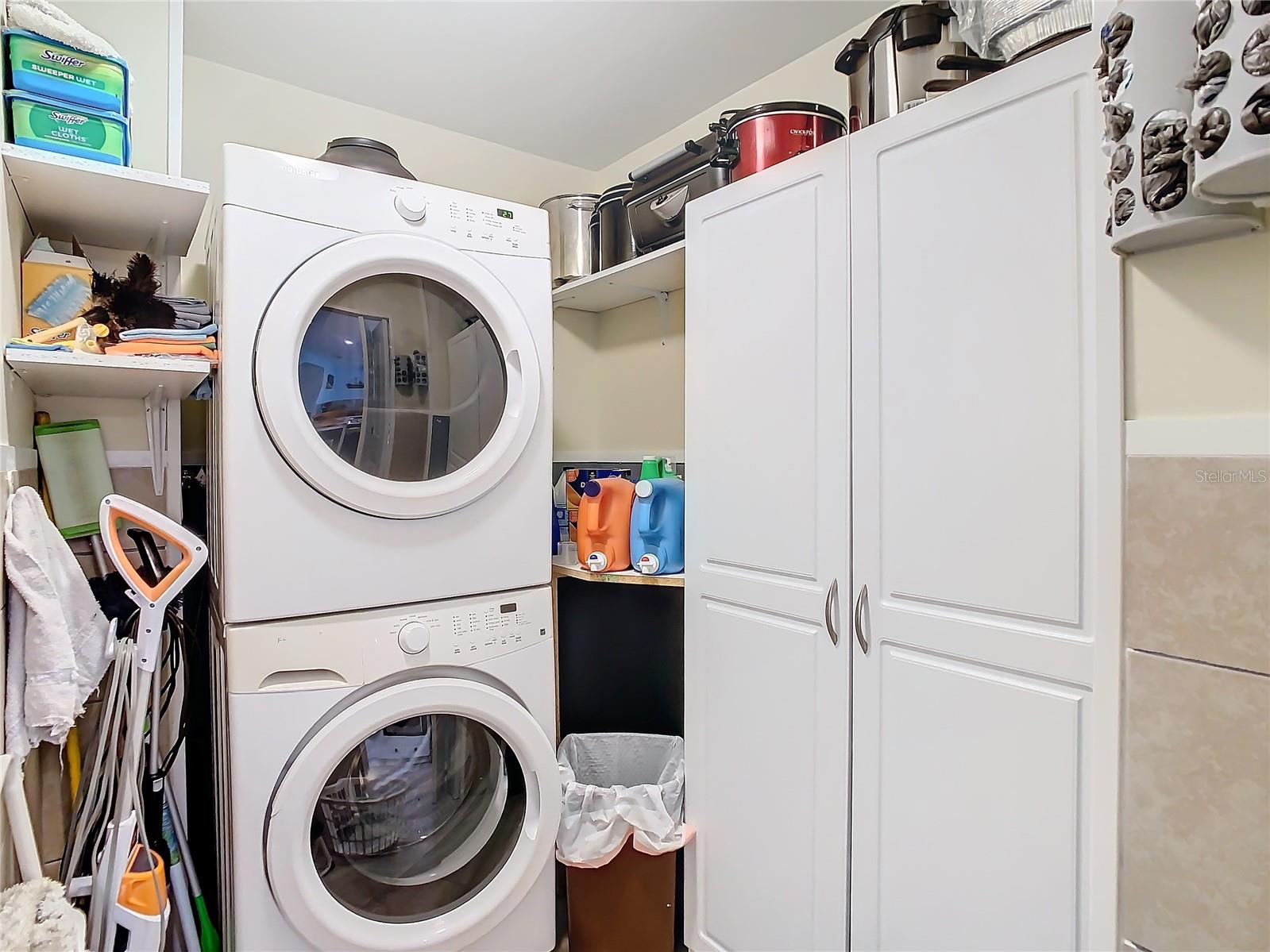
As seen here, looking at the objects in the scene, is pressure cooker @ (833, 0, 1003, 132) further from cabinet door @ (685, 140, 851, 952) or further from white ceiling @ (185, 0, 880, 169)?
white ceiling @ (185, 0, 880, 169)

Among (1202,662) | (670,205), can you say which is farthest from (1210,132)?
(670,205)

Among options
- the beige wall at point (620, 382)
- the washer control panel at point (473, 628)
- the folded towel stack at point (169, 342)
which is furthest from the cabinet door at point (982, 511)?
the folded towel stack at point (169, 342)

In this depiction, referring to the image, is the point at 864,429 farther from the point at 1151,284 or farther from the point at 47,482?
the point at 47,482

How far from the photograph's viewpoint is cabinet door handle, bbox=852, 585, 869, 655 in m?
1.34

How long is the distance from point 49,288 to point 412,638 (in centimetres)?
109

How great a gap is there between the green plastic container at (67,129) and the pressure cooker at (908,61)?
4.66ft

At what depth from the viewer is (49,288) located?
1.50 meters

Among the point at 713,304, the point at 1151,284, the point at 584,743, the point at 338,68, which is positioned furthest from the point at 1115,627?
the point at 338,68

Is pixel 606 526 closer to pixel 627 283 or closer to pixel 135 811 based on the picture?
pixel 627 283

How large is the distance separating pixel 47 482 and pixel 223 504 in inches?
23.1

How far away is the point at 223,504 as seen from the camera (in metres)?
1.38

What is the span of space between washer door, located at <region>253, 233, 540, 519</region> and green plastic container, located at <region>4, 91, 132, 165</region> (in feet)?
1.29

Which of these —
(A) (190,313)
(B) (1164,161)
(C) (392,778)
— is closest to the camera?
(B) (1164,161)

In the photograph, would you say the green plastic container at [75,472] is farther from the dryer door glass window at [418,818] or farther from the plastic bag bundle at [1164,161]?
the plastic bag bundle at [1164,161]
